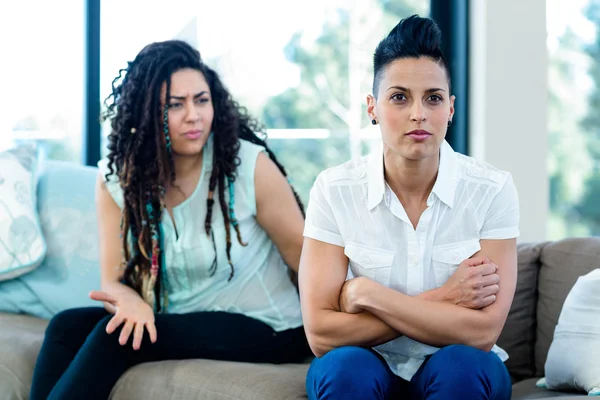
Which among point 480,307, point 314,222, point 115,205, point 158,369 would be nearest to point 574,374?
point 480,307

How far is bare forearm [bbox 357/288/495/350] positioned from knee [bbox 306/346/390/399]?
0.09 meters

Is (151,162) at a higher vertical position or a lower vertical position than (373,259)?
higher

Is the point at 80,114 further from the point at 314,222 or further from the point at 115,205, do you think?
the point at 314,222

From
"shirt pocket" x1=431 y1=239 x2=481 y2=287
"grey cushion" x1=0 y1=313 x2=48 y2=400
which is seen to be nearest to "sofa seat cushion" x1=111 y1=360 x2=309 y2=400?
"grey cushion" x1=0 y1=313 x2=48 y2=400

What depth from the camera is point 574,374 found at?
187 cm

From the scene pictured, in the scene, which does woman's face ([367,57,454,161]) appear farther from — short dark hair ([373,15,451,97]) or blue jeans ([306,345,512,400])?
blue jeans ([306,345,512,400])

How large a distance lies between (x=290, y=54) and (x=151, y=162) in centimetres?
134

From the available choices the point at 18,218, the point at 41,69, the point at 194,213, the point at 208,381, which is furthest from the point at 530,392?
the point at 41,69

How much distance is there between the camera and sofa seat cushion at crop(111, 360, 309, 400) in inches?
73.1

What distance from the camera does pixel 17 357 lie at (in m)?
2.14

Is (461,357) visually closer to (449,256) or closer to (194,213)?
(449,256)

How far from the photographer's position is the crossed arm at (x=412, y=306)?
1.68 meters

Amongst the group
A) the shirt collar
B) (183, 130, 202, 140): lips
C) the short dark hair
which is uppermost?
the short dark hair

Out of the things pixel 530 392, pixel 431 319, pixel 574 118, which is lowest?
pixel 530 392
